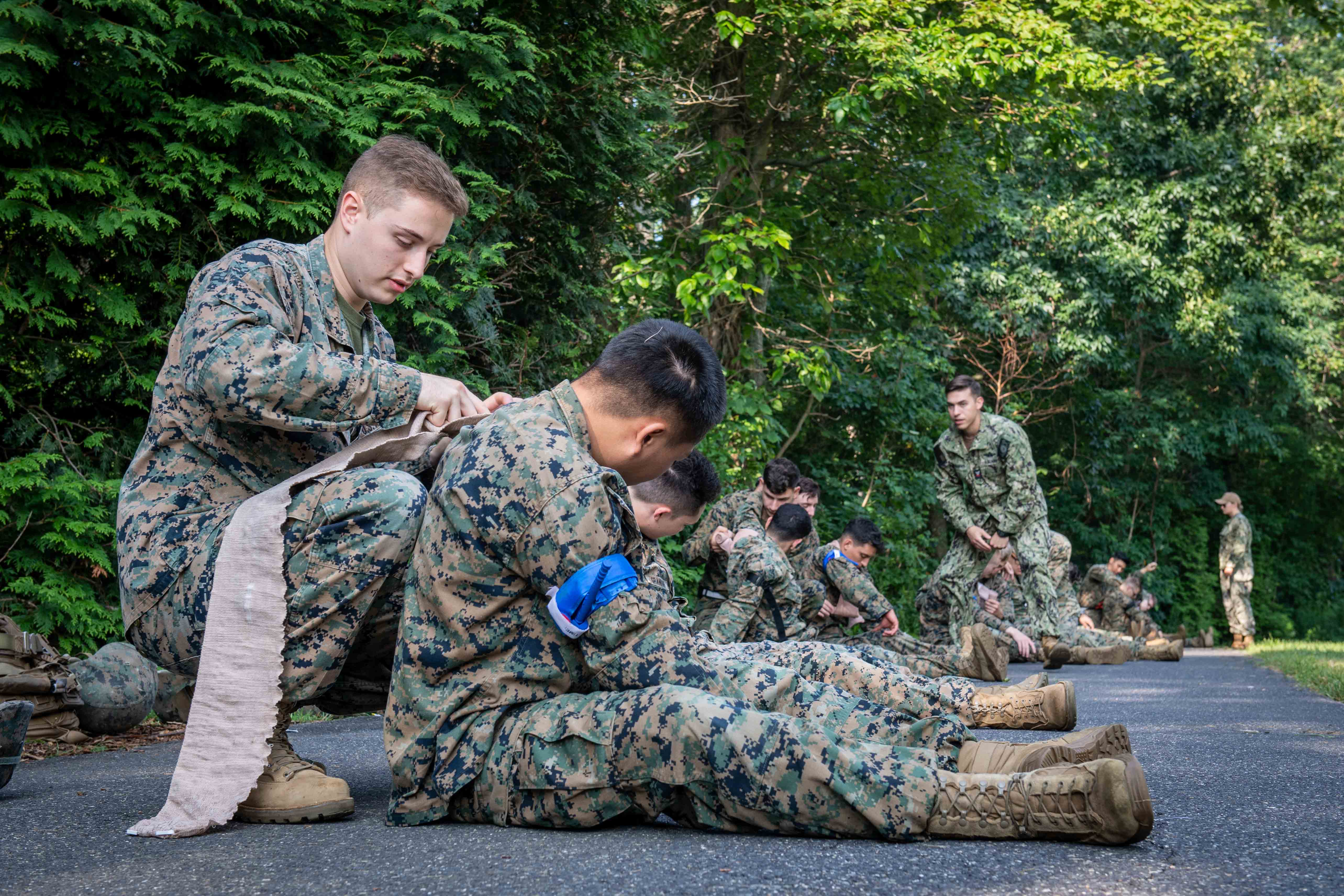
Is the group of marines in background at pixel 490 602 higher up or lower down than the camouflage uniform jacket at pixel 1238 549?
higher up

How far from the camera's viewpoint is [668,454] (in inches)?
121

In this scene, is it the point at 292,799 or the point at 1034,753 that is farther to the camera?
the point at 292,799

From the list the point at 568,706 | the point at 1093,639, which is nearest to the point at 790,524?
the point at 568,706

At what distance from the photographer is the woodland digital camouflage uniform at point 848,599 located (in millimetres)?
8773

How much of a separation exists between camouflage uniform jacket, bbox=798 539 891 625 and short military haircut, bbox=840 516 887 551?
0.23m

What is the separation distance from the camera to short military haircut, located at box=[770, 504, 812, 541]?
27.4ft

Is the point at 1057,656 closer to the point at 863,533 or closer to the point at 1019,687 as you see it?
the point at 863,533

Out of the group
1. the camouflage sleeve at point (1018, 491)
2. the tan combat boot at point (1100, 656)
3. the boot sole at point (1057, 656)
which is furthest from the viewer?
the tan combat boot at point (1100, 656)

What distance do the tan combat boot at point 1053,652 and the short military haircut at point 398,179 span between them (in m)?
7.57

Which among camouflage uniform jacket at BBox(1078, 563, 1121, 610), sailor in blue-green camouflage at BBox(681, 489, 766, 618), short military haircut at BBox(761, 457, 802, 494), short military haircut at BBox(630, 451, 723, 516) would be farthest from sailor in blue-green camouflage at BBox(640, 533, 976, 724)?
camouflage uniform jacket at BBox(1078, 563, 1121, 610)

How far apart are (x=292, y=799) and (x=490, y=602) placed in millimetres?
793

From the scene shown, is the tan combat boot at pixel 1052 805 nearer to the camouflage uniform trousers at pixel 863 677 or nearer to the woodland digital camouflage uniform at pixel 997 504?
the camouflage uniform trousers at pixel 863 677

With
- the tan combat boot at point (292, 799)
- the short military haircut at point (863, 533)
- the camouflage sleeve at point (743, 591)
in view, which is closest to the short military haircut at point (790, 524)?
the short military haircut at point (863, 533)

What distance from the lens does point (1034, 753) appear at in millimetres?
2738
